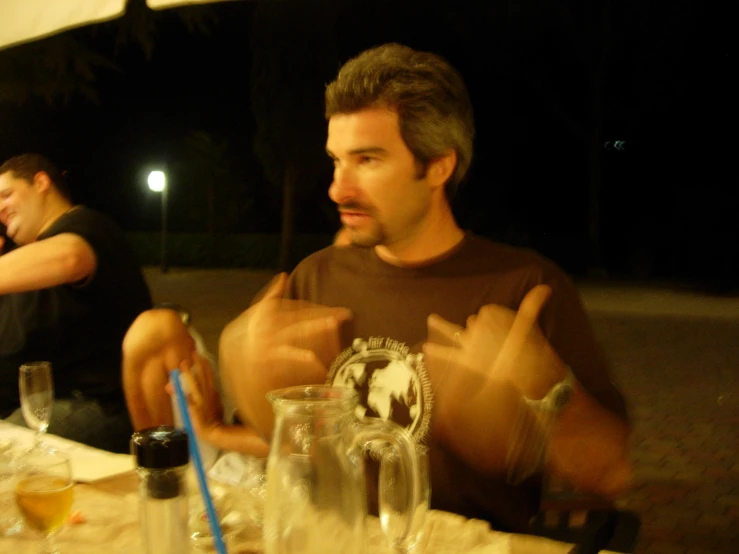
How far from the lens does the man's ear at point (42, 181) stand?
2797mm

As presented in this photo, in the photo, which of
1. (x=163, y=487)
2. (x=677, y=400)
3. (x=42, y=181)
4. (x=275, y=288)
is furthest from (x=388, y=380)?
(x=677, y=400)

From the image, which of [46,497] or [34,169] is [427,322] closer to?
[46,497]

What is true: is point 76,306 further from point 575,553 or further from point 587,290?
point 587,290

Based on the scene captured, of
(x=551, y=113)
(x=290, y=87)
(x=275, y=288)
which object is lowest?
(x=275, y=288)

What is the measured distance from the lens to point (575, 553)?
1.18 metres

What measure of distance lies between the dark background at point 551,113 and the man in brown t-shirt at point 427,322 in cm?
1107

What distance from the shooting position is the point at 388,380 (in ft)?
5.84

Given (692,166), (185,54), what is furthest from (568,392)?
(185,54)

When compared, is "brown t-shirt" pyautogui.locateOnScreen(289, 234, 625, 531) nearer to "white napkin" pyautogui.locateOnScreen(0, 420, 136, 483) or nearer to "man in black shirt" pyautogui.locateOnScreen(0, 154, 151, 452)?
"white napkin" pyautogui.locateOnScreen(0, 420, 136, 483)

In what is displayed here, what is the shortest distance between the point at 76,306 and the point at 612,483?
6.20ft

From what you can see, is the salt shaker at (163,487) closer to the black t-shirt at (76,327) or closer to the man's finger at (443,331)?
the man's finger at (443,331)

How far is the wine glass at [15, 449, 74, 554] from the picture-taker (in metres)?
1.19

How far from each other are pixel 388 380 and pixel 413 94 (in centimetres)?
70

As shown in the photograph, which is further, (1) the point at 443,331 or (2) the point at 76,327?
(2) the point at 76,327
